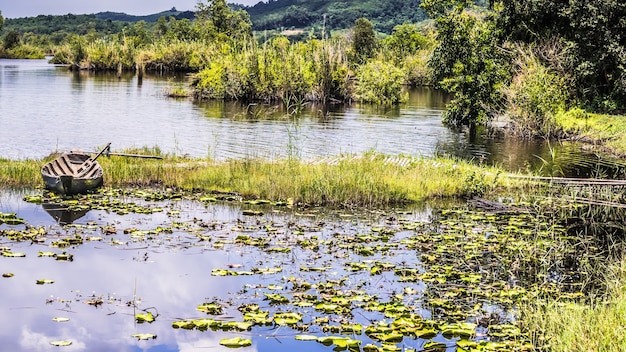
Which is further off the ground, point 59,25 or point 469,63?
point 59,25

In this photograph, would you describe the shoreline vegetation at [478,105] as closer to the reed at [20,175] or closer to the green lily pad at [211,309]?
the reed at [20,175]

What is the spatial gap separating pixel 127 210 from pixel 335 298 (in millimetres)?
6990

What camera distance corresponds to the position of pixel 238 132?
95.2 feet

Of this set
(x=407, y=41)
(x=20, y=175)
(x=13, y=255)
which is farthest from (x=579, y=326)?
(x=407, y=41)

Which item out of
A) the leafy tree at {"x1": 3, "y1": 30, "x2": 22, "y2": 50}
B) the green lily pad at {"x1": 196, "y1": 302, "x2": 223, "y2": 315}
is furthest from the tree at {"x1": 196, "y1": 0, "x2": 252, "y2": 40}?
the green lily pad at {"x1": 196, "y1": 302, "x2": 223, "y2": 315}

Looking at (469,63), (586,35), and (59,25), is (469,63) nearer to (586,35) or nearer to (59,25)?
(586,35)

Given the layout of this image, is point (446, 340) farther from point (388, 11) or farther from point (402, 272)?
point (388, 11)

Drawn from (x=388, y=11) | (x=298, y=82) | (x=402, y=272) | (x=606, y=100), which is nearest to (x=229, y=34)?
(x=298, y=82)

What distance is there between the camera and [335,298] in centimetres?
980

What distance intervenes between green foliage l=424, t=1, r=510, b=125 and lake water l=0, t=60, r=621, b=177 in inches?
78.3

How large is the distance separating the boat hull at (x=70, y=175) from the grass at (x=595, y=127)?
19.7 meters

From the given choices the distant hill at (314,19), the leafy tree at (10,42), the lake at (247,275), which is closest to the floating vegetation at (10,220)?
the lake at (247,275)

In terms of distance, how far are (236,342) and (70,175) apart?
9.40 metres

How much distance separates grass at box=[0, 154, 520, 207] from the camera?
1694cm
